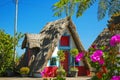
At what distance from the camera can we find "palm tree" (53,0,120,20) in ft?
22.4

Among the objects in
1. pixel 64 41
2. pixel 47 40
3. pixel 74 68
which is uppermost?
pixel 47 40

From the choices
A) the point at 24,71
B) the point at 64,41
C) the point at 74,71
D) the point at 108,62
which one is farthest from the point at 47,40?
the point at 108,62

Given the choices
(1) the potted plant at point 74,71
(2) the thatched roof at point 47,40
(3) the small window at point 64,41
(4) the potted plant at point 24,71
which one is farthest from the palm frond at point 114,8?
(3) the small window at point 64,41

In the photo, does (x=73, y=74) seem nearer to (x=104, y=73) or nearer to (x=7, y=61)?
(x=7, y=61)

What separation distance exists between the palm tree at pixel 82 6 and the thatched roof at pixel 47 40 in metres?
23.7

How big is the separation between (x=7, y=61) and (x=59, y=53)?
5698 mm

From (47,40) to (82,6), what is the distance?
27.0 meters

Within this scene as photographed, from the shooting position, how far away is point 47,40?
1353 inches

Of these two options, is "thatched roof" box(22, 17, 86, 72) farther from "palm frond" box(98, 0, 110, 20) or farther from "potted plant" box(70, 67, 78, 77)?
"palm frond" box(98, 0, 110, 20)

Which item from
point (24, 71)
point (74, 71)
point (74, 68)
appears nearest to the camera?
point (24, 71)

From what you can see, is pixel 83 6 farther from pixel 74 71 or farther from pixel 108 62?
pixel 74 71

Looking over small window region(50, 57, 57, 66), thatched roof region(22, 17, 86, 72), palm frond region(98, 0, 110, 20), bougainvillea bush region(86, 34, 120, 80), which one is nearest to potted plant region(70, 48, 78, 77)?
small window region(50, 57, 57, 66)

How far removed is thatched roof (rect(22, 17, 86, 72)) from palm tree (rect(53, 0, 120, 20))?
2369 centimetres

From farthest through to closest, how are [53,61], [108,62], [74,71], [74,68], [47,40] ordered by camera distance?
[47,40] < [53,61] < [74,68] < [74,71] < [108,62]
